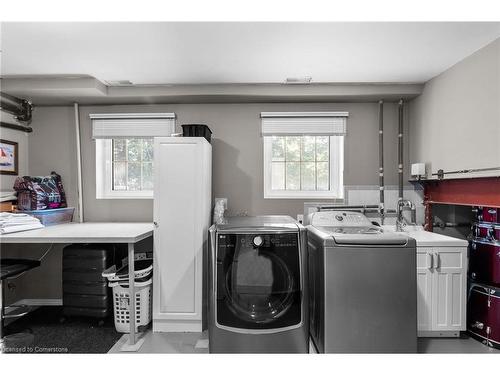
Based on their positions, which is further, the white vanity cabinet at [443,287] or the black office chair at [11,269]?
the white vanity cabinet at [443,287]

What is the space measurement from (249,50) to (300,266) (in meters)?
1.72

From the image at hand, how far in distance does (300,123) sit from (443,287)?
201cm

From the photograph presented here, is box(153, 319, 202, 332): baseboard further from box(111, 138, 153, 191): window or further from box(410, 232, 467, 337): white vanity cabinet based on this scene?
box(410, 232, 467, 337): white vanity cabinet

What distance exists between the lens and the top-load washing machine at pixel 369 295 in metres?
1.78

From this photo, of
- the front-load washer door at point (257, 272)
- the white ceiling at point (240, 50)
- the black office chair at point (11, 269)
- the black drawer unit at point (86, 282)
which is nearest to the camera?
the white ceiling at point (240, 50)

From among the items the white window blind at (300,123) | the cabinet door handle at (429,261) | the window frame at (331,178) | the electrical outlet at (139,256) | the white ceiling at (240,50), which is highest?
the white ceiling at (240,50)

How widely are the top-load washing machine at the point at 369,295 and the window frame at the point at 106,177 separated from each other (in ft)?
7.25

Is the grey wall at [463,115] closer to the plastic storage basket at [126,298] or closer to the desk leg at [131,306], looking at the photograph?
the desk leg at [131,306]

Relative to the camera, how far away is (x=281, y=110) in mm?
2883

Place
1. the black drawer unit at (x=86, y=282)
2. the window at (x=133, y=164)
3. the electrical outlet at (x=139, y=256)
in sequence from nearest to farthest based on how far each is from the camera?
the black drawer unit at (x=86, y=282) < the electrical outlet at (x=139, y=256) < the window at (x=133, y=164)

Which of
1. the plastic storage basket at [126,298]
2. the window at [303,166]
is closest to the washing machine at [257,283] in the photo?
the plastic storage basket at [126,298]

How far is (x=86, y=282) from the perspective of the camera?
2383mm

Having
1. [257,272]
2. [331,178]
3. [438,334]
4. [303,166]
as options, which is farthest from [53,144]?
[438,334]

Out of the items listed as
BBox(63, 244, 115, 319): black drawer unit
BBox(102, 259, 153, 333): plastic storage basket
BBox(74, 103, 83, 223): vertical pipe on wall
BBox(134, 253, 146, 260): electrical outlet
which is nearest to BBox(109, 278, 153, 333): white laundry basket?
BBox(102, 259, 153, 333): plastic storage basket
